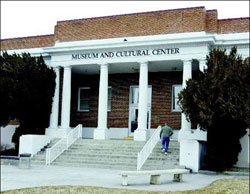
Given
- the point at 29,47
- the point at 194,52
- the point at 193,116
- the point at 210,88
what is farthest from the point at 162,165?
the point at 29,47

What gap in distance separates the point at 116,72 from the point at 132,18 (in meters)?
4.32

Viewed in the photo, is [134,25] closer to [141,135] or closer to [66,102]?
[66,102]

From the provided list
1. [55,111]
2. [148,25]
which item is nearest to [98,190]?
[148,25]

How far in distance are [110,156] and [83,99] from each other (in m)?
9.14

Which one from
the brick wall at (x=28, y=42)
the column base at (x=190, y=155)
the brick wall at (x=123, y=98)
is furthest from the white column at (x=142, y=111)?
the brick wall at (x=28, y=42)

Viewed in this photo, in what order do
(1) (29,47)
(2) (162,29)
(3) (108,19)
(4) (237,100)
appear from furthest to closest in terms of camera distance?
1. (1) (29,47)
2. (3) (108,19)
3. (2) (162,29)
4. (4) (237,100)

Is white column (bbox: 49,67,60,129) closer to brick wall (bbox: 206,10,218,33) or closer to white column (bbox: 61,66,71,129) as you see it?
white column (bbox: 61,66,71,129)

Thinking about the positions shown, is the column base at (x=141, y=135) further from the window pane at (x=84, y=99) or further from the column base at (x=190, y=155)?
the window pane at (x=84, y=99)

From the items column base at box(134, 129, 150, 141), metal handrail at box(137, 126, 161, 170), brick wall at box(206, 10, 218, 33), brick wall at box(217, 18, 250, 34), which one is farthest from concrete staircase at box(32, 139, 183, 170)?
brick wall at box(217, 18, 250, 34)

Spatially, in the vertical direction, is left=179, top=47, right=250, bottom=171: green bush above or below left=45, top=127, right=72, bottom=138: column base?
above

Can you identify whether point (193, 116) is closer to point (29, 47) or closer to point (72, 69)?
point (72, 69)

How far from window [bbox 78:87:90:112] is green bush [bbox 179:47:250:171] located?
10.6m

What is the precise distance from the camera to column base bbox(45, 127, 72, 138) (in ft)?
84.1

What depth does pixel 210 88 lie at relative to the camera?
1914 cm
